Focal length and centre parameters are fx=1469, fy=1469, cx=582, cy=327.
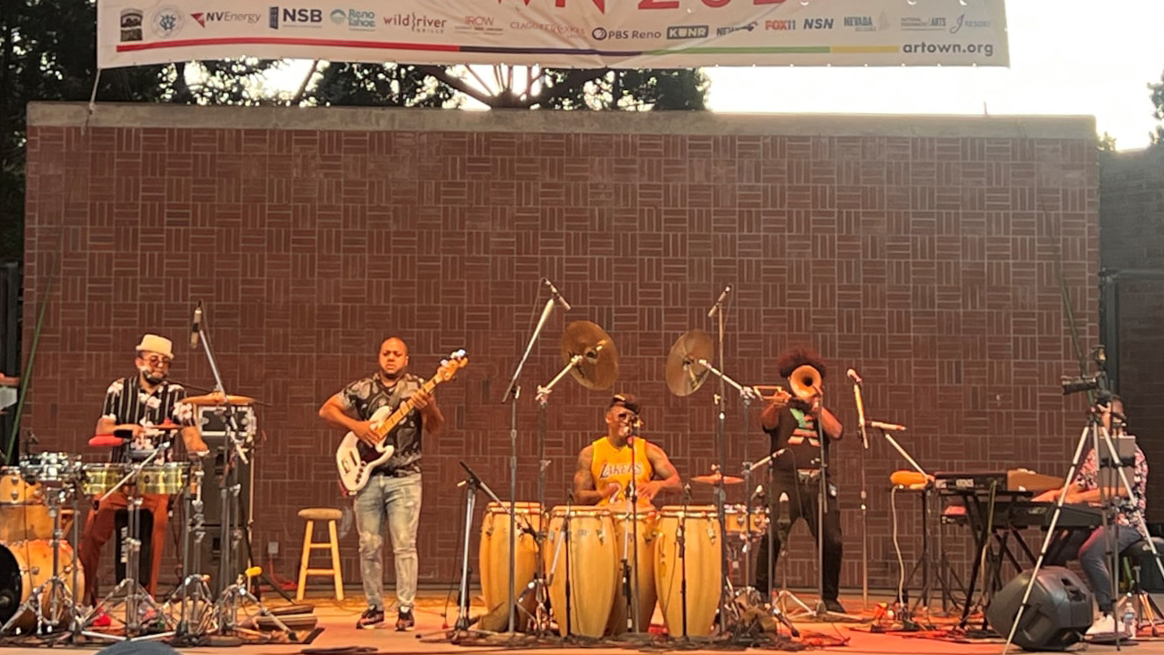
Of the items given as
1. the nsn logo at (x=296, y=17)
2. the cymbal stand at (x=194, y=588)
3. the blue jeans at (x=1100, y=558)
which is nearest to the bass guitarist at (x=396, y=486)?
the cymbal stand at (x=194, y=588)

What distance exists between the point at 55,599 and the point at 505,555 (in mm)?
3030

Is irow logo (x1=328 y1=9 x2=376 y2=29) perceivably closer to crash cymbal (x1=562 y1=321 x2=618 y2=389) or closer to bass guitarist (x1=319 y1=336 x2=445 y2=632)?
bass guitarist (x1=319 y1=336 x2=445 y2=632)

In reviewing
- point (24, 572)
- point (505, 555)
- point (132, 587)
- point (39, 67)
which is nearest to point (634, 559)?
point (505, 555)

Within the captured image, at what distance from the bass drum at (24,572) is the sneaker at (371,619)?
80.3 inches

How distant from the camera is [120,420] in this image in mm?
10680

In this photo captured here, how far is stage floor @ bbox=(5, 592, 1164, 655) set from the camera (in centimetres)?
955

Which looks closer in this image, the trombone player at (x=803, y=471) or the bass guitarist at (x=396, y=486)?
the bass guitarist at (x=396, y=486)

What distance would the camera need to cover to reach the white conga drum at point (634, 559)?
1004 centimetres

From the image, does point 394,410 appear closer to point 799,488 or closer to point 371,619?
point 371,619

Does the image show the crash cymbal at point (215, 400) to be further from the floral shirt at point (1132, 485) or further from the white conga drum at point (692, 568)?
the floral shirt at point (1132, 485)

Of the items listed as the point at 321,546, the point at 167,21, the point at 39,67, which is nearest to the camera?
the point at 167,21

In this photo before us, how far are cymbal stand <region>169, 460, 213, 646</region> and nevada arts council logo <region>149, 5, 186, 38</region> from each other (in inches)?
163

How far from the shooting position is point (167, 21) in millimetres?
12289

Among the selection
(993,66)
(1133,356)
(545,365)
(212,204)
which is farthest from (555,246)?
(1133,356)
